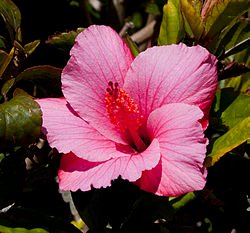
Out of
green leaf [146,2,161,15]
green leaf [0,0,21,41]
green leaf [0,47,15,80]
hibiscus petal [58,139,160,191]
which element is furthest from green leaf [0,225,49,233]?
green leaf [146,2,161,15]

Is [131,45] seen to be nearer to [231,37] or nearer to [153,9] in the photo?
[231,37]

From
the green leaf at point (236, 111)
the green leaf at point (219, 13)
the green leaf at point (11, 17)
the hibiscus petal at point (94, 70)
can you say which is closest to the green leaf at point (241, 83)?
the green leaf at point (236, 111)

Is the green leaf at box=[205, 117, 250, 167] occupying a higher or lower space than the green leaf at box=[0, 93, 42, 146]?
lower

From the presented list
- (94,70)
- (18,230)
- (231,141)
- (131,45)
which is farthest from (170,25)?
(18,230)

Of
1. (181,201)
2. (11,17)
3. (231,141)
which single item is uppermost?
(11,17)

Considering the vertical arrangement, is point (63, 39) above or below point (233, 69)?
above

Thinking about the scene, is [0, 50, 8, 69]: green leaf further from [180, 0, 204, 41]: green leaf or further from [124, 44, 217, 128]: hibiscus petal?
[180, 0, 204, 41]: green leaf
